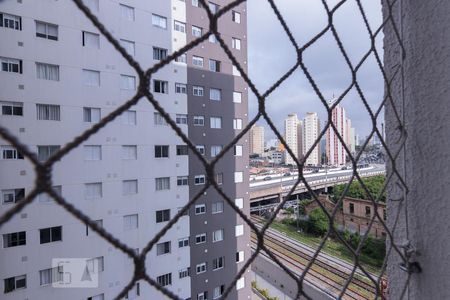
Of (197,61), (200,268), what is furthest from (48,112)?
(200,268)

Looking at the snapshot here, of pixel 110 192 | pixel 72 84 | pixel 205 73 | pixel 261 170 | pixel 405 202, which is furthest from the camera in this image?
pixel 261 170

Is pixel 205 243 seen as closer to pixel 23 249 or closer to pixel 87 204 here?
pixel 87 204

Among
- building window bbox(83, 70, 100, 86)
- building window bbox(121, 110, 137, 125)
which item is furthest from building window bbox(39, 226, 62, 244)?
building window bbox(83, 70, 100, 86)

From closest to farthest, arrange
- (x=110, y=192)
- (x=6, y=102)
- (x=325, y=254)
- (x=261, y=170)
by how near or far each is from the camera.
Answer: (x=6, y=102), (x=110, y=192), (x=261, y=170), (x=325, y=254)

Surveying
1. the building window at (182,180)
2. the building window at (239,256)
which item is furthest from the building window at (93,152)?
the building window at (239,256)

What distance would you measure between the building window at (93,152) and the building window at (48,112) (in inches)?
13.7

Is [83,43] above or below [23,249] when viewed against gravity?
above

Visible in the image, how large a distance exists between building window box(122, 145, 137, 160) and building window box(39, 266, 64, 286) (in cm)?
117

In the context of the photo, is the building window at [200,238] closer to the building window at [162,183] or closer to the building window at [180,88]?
the building window at [162,183]

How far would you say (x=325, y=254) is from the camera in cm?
539

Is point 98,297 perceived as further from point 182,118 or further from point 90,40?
point 90,40

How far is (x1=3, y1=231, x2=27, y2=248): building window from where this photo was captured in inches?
93.2

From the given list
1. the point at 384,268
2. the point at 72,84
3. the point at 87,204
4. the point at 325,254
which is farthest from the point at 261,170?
the point at 384,268

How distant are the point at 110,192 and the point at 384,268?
275 centimetres
